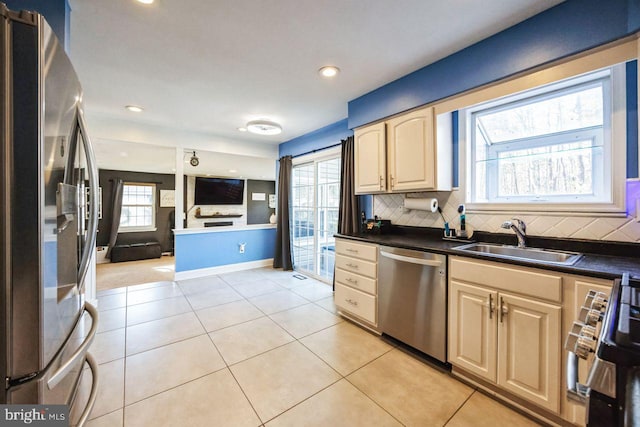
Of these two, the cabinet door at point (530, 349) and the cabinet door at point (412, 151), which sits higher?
the cabinet door at point (412, 151)

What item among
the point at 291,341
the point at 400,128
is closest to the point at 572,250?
the point at 400,128

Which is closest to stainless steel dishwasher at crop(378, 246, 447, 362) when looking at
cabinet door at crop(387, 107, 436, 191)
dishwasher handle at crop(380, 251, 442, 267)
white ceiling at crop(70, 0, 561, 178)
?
dishwasher handle at crop(380, 251, 442, 267)

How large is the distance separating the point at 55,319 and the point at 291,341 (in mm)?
1773

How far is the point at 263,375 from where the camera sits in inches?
70.9

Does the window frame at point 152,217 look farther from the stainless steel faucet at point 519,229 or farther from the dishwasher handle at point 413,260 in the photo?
the stainless steel faucet at point 519,229

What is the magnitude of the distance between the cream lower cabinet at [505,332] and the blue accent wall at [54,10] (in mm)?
2793

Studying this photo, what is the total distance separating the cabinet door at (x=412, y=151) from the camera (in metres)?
2.20

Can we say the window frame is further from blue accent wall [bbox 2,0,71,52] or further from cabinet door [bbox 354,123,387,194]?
cabinet door [bbox 354,123,387,194]

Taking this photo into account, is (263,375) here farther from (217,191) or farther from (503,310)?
(217,191)

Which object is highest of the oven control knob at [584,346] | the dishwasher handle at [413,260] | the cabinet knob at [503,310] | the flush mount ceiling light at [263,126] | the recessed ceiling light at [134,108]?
the recessed ceiling light at [134,108]

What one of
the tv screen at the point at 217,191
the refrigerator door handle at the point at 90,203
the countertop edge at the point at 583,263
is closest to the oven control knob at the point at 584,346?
the countertop edge at the point at 583,263


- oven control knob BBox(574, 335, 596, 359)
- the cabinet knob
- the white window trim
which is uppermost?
the white window trim

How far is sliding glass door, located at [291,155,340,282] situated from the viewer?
389cm

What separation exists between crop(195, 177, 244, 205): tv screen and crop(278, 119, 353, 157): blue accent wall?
9.86ft
